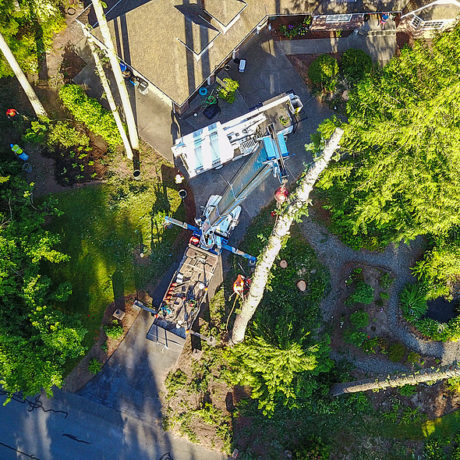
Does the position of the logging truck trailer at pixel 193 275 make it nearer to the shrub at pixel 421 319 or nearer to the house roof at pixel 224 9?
the house roof at pixel 224 9

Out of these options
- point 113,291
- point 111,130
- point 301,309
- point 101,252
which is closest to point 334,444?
point 301,309

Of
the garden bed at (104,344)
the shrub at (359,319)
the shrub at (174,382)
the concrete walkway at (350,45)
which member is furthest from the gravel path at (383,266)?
the concrete walkway at (350,45)

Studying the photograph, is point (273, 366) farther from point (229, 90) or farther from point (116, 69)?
point (229, 90)

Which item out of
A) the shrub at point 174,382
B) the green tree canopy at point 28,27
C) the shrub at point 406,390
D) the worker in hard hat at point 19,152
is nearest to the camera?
the green tree canopy at point 28,27

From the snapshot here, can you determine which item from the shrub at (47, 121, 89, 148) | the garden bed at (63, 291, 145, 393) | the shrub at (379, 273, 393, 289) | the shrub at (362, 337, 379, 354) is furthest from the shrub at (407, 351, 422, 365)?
the shrub at (47, 121, 89, 148)

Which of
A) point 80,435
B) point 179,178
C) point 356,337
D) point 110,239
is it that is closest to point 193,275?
point 110,239

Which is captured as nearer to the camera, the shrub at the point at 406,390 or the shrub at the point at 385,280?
the shrub at the point at 406,390

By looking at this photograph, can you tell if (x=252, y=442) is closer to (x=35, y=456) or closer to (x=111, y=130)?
(x=35, y=456)
